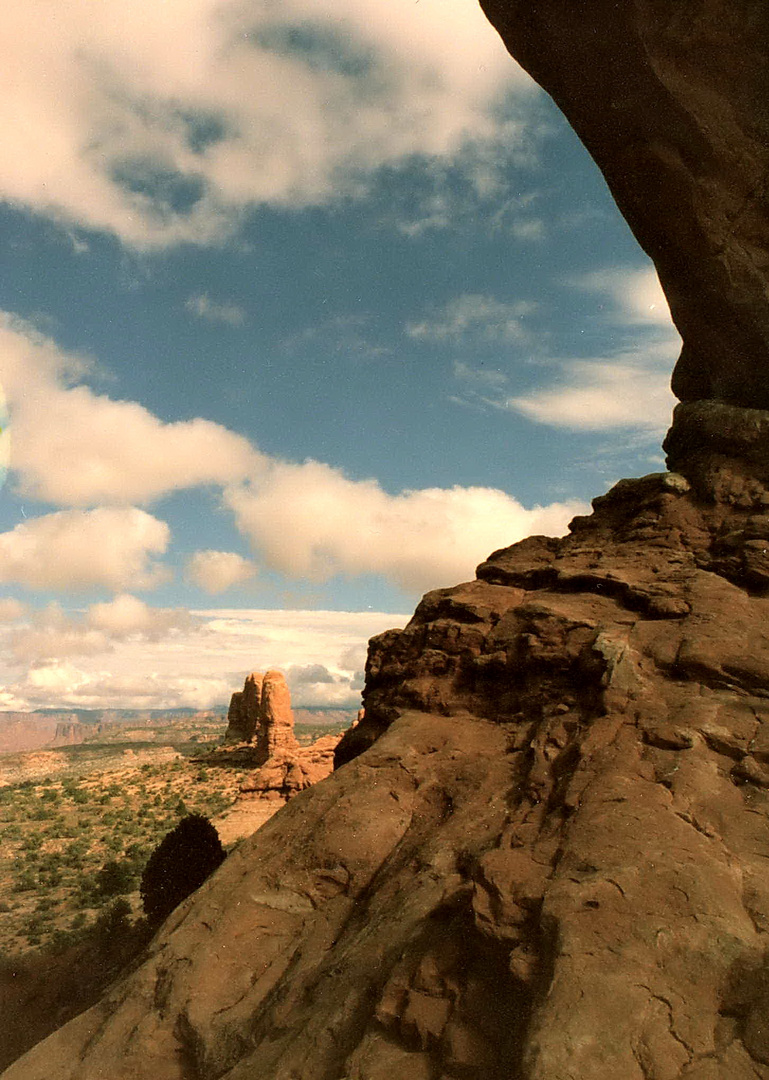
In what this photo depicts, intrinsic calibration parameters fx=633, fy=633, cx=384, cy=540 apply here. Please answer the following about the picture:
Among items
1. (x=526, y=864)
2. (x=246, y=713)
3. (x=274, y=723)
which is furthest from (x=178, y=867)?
(x=246, y=713)

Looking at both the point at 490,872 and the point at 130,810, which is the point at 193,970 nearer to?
the point at 490,872

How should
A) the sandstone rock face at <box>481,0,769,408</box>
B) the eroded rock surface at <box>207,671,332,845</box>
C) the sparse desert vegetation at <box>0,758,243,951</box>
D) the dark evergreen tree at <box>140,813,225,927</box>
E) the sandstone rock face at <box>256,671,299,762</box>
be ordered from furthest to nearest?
the sandstone rock face at <box>256,671,299,762</box> → the eroded rock surface at <box>207,671,332,845</box> → the sparse desert vegetation at <box>0,758,243,951</box> → the dark evergreen tree at <box>140,813,225,927</box> → the sandstone rock face at <box>481,0,769,408</box>

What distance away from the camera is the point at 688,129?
52.2 feet

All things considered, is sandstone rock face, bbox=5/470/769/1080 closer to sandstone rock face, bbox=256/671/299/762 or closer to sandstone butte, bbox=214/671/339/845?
sandstone butte, bbox=214/671/339/845

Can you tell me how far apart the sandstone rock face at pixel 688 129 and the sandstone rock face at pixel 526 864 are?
526 centimetres

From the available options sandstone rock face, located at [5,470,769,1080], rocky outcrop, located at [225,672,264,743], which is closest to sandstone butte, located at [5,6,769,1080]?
sandstone rock face, located at [5,470,769,1080]

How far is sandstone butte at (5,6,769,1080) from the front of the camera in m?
6.85

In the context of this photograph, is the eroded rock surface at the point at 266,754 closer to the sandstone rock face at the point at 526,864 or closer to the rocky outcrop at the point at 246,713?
the rocky outcrop at the point at 246,713

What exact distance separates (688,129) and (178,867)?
2803cm

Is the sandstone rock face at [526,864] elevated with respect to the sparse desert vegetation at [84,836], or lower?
elevated

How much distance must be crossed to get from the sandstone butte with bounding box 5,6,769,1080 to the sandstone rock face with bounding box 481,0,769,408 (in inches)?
2.4

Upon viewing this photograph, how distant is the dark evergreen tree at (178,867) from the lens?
22.8m


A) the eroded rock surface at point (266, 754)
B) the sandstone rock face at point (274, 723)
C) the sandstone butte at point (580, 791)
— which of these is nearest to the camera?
the sandstone butte at point (580, 791)

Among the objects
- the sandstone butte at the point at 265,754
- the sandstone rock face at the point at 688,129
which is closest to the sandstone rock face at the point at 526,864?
the sandstone rock face at the point at 688,129
